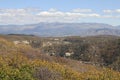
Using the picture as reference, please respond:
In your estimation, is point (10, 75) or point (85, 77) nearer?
point (10, 75)

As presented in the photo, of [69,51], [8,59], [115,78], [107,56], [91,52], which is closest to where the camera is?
[115,78]

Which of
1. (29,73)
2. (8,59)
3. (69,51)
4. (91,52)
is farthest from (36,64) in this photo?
(69,51)

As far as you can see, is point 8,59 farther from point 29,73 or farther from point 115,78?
point 115,78

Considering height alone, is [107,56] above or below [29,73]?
below

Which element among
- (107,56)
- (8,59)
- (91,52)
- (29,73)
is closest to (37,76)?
(29,73)

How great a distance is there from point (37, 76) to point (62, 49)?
Answer: 124 meters

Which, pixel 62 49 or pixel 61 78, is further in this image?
pixel 62 49

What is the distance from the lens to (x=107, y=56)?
12150 centimetres

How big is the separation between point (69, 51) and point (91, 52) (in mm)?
15131

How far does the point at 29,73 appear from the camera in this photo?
2297 centimetres

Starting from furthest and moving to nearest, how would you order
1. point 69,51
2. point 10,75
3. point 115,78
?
point 69,51 < point 115,78 < point 10,75

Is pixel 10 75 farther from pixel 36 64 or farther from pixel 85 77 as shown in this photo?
pixel 85 77

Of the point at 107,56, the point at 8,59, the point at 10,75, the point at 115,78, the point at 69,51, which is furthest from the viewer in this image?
the point at 69,51

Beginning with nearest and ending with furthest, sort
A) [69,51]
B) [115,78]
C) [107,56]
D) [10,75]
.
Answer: [10,75], [115,78], [107,56], [69,51]
